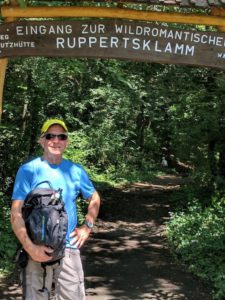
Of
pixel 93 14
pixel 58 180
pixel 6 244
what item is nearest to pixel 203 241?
pixel 6 244

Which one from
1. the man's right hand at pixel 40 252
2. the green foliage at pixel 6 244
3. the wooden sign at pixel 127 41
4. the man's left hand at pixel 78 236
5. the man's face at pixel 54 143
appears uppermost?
the wooden sign at pixel 127 41

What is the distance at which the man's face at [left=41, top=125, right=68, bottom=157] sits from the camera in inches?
153

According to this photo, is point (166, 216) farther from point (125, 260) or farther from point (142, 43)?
point (142, 43)

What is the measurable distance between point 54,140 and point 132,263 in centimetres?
466

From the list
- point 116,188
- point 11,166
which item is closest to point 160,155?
point 116,188

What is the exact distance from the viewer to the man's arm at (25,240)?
11.8ft

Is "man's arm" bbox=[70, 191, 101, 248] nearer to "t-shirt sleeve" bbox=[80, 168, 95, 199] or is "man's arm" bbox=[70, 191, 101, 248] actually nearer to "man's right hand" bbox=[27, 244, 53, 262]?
"t-shirt sleeve" bbox=[80, 168, 95, 199]

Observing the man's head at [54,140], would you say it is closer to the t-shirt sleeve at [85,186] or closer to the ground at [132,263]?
the t-shirt sleeve at [85,186]

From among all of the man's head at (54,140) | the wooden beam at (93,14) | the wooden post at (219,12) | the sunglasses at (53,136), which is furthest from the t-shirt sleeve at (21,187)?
the wooden post at (219,12)

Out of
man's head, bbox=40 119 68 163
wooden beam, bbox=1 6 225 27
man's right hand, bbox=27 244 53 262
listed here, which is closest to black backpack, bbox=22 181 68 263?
man's right hand, bbox=27 244 53 262

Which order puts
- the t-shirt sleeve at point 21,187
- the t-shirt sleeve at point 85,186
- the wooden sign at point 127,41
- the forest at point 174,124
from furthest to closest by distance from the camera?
the forest at point 174,124
the wooden sign at point 127,41
the t-shirt sleeve at point 85,186
the t-shirt sleeve at point 21,187

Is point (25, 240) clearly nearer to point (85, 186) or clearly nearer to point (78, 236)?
point (78, 236)

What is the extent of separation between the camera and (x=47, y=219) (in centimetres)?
362

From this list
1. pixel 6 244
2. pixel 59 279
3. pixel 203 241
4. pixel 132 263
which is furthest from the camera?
pixel 203 241
